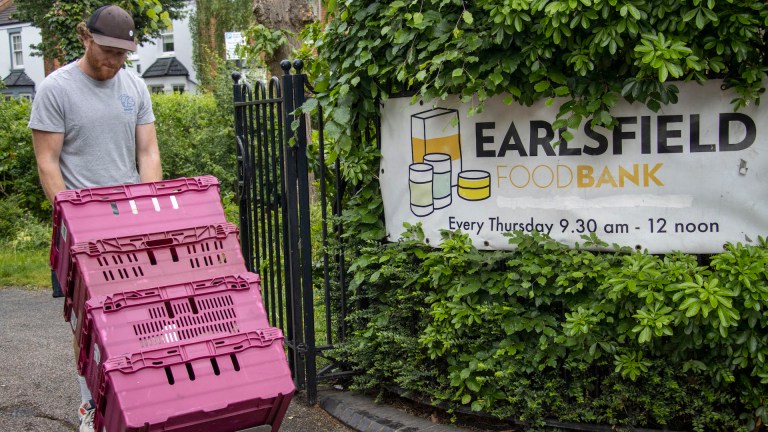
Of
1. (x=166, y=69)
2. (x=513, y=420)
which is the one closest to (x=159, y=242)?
(x=513, y=420)

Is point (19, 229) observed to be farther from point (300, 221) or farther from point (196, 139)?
point (300, 221)

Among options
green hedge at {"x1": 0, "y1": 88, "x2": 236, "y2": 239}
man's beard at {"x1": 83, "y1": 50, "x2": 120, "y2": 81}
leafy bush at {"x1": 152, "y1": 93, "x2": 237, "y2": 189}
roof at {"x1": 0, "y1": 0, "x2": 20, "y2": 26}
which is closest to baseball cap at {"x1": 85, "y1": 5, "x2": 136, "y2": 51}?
man's beard at {"x1": 83, "y1": 50, "x2": 120, "y2": 81}

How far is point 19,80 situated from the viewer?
45719 mm

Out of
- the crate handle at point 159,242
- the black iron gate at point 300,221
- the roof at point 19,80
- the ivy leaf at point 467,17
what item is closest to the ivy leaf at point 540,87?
the ivy leaf at point 467,17

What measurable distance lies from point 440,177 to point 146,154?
159 centimetres

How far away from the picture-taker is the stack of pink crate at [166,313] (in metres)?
3.27

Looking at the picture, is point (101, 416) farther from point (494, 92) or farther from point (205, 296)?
point (494, 92)

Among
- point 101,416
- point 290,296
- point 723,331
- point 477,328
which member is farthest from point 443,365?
point 101,416

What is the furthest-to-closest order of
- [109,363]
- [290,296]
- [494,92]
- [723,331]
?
[290,296]
[494,92]
[723,331]
[109,363]

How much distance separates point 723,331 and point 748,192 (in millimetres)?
682

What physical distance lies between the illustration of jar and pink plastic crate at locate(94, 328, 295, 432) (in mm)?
1392

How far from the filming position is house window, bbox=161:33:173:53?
146 ft

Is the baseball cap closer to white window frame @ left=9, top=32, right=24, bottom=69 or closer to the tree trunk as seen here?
the tree trunk

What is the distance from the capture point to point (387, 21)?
165 inches
